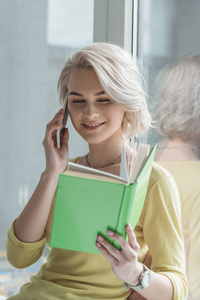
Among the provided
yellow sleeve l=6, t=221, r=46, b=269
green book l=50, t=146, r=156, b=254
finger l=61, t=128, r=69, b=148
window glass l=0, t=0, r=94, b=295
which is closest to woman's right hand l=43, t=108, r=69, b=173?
finger l=61, t=128, r=69, b=148

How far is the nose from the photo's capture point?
1.38 metres

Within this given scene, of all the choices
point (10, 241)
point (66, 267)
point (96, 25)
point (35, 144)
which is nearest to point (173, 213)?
point (66, 267)

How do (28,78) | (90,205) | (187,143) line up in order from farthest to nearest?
(28,78) → (187,143) → (90,205)

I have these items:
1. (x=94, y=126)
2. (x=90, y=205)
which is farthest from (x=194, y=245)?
(x=90, y=205)

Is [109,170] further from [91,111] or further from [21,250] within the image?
[21,250]

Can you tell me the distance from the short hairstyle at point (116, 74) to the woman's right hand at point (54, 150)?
184 mm

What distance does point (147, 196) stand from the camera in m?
1.34

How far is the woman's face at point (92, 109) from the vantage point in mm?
1385

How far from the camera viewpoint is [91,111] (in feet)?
4.53

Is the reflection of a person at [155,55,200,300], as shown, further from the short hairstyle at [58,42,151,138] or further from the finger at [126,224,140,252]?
the finger at [126,224,140,252]

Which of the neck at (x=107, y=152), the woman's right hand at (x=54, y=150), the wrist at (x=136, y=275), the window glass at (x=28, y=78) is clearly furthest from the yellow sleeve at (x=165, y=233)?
the window glass at (x=28, y=78)

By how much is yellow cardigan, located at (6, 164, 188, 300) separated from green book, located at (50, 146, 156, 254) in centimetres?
22

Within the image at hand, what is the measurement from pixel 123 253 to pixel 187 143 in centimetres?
66

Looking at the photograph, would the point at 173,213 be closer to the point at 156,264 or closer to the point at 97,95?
the point at 156,264
